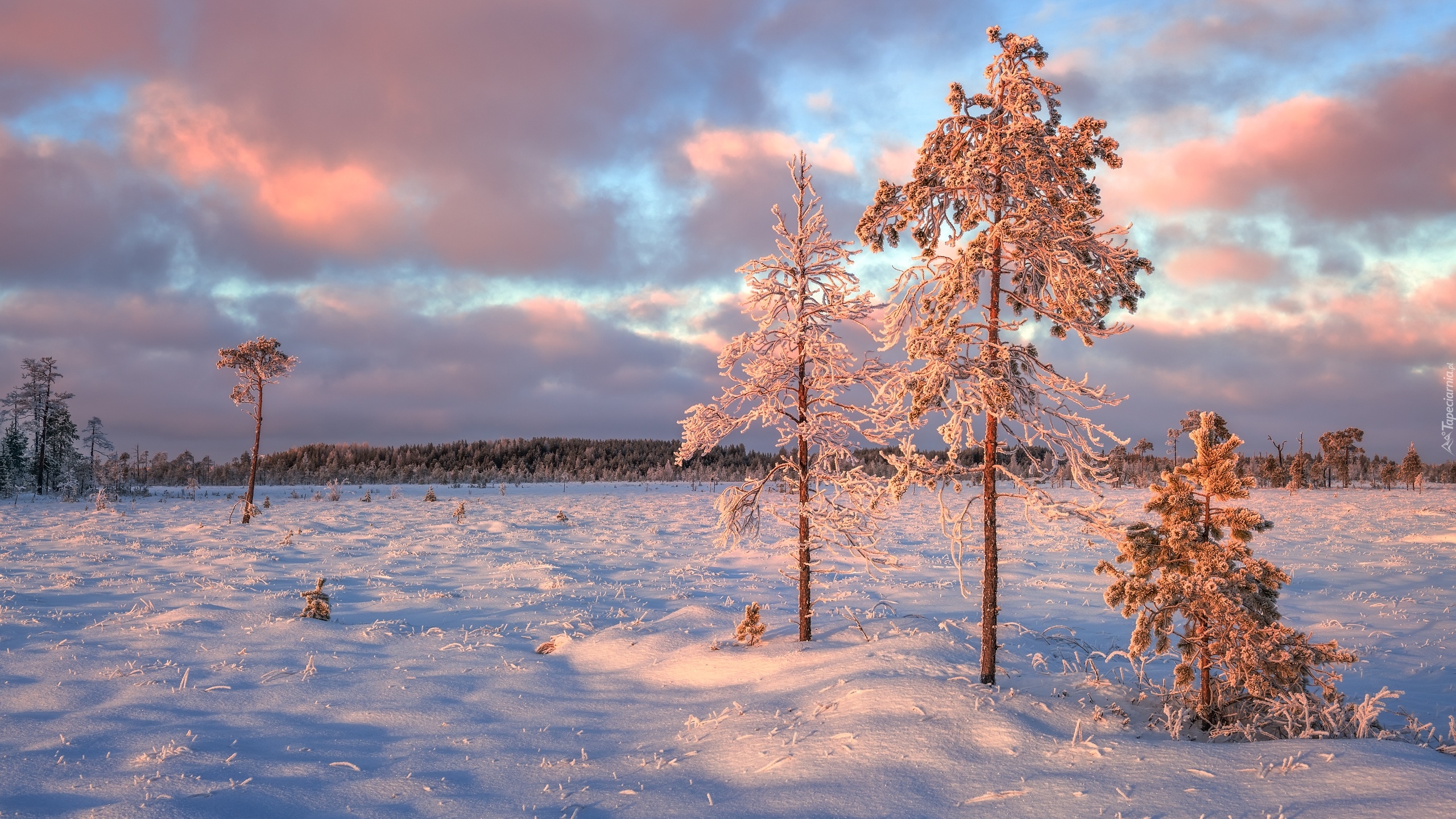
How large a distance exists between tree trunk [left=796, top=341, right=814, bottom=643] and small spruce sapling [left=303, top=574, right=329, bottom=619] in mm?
7992

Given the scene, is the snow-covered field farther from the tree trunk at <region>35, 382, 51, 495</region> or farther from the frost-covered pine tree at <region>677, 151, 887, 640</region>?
the tree trunk at <region>35, 382, 51, 495</region>

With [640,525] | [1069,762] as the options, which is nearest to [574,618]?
[1069,762]

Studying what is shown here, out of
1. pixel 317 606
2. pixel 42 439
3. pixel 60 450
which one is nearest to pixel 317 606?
pixel 317 606

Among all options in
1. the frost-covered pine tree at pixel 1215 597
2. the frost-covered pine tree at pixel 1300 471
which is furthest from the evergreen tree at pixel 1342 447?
the frost-covered pine tree at pixel 1215 597

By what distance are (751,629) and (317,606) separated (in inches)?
292

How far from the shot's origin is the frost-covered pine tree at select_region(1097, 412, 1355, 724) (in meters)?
7.68

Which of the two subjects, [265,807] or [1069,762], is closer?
[265,807]

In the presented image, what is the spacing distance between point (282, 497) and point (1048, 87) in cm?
4380

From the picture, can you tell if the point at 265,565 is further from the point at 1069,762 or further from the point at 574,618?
the point at 1069,762

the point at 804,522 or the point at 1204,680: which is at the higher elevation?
the point at 804,522

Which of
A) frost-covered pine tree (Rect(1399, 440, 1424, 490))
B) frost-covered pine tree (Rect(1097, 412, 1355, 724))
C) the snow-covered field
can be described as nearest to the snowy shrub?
frost-covered pine tree (Rect(1399, 440, 1424, 490))

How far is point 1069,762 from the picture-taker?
6.64 metres

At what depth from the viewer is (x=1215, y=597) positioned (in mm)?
7684

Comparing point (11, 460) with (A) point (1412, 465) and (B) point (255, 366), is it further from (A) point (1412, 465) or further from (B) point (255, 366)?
(A) point (1412, 465)
